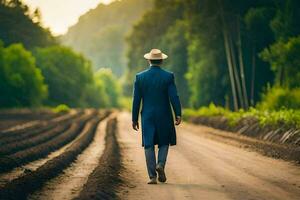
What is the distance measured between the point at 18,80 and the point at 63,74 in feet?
97.0

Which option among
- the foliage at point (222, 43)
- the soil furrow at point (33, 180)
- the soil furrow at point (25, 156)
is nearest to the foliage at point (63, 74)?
the foliage at point (222, 43)

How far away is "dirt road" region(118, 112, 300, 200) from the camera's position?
9484 mm

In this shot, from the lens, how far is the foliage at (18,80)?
66.4 metres

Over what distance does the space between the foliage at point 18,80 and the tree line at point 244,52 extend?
68.5 feet

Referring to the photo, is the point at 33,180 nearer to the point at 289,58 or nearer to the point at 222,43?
the point at 289,58

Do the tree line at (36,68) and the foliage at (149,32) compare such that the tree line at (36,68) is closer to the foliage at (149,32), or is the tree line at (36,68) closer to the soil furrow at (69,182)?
the foliage at (149,32)

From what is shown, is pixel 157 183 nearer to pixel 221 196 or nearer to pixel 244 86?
pixel 221 196

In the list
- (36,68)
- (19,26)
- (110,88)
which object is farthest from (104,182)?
(110,88)

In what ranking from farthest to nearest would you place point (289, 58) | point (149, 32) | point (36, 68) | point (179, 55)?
point (149, 32), point (36, 68), point (179, 55), point (289, 58)

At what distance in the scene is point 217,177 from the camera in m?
11.7


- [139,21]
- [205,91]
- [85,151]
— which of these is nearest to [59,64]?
[139,21]

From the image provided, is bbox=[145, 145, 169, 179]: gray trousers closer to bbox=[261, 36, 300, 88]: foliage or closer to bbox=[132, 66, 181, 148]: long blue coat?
bbox=[132, 66, 181, 148]: long blue coat

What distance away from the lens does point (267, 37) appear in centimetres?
→ 4212

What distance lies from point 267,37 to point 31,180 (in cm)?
3311
